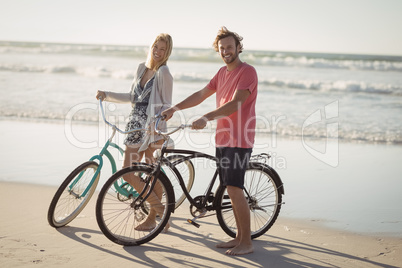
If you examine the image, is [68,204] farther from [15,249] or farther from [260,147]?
[260,147]

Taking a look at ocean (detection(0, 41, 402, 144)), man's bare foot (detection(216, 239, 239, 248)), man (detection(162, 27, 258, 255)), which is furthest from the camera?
ocean (detection(0, 41, 402, 144))

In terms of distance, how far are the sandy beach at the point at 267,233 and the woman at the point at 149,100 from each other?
1.66 feet

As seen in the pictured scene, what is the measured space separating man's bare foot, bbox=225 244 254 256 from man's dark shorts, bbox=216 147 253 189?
0.50 metres

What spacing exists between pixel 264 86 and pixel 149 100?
44.3 ft

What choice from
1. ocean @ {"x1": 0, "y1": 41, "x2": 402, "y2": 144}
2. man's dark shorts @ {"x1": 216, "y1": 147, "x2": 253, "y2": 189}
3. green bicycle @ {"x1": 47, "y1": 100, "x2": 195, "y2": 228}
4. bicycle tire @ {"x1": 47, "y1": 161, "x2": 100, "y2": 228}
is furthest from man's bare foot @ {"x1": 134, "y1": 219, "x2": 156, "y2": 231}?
ocean @ {"x1": 0, "y1": 41, "x2": 402, "y2": 144}

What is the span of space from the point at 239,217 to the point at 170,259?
626 mm

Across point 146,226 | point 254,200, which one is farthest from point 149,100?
point 254,200

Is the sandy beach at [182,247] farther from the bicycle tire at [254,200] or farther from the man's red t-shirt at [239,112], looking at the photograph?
the man's red t-shirt at [239,112]

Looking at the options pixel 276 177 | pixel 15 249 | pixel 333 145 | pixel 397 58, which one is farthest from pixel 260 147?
pixel 397 58

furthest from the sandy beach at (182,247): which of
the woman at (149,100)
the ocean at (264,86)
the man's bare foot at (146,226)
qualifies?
the ocean at (264,86)

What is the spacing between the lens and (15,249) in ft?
12.2

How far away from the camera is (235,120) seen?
368 cm

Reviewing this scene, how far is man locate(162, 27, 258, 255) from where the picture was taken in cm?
359

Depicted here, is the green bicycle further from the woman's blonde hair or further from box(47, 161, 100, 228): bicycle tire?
the woman's blonde hair
